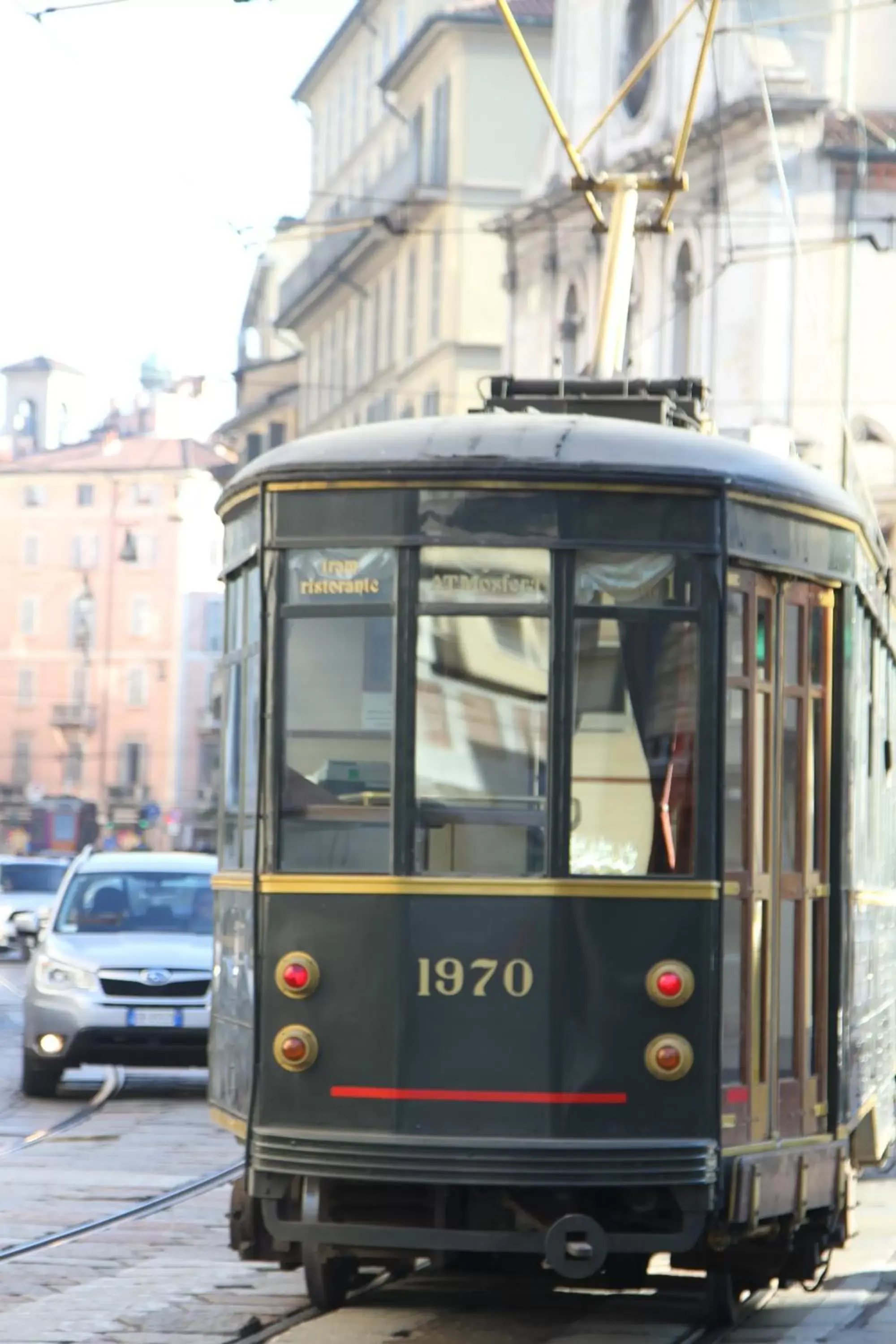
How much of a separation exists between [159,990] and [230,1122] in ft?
31.4

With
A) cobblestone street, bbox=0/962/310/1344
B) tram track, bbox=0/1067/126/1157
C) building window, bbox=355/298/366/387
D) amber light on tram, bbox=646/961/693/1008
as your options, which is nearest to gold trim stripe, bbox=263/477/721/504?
amber light on tram, bbox=646/961/693/1008

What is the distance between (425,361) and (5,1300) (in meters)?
48.6

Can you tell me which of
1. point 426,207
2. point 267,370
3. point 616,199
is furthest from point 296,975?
point 267,370

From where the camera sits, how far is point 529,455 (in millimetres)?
8484

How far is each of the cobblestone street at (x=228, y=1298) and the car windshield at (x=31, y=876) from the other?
3005 centimetres

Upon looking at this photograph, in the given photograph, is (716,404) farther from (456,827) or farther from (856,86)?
(456,827)

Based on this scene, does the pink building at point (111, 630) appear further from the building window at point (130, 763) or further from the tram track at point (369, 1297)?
the tram track at point (369, 1297)

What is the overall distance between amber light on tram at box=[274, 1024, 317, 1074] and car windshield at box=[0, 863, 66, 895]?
118 ft

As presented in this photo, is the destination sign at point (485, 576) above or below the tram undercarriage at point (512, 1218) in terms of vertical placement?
above

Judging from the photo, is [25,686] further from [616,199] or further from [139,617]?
[616,199]

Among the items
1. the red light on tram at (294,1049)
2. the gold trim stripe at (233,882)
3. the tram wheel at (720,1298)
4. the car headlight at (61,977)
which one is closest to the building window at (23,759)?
the car headlight at (61,977)

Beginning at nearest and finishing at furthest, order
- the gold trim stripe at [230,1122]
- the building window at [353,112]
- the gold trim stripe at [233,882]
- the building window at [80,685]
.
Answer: the gold trim stripe at [230,1122], the gold trim stripe at [233,882], the building window at [353,112], the building window at [80,685]

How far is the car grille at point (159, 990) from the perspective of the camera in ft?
59.9

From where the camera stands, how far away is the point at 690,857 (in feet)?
27.7
